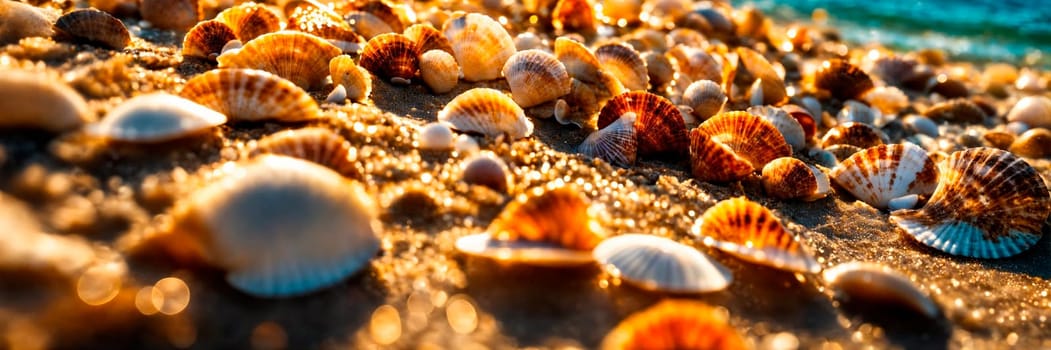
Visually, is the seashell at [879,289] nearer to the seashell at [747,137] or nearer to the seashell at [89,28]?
the seashell at [747,137]

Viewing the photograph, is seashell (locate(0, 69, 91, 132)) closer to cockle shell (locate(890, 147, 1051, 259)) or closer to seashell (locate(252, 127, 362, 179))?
seashell (locate(252, 127, 362, 179))

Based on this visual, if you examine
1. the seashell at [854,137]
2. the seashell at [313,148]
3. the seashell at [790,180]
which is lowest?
the seashell at [854,137]

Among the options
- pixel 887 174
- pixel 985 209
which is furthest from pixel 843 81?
pixel 985 209

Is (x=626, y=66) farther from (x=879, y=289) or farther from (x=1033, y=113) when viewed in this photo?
(x=1033, y=113)

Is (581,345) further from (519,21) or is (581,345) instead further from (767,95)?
(519,21)

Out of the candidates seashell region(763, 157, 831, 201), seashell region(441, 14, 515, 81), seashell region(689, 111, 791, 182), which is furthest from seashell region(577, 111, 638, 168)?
seashell region(441, 14, 515, 81)

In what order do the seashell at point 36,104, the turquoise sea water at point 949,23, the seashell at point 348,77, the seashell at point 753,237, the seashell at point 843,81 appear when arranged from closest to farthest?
the seashell at point 36,104 → the seashell at point 753,237 → the seashell at point 348,77 → the seashell at point 843,81 → the turquoise sea water at point 949,23

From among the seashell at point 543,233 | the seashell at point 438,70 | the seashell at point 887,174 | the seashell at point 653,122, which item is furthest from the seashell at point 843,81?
the seashell at point 543,233
